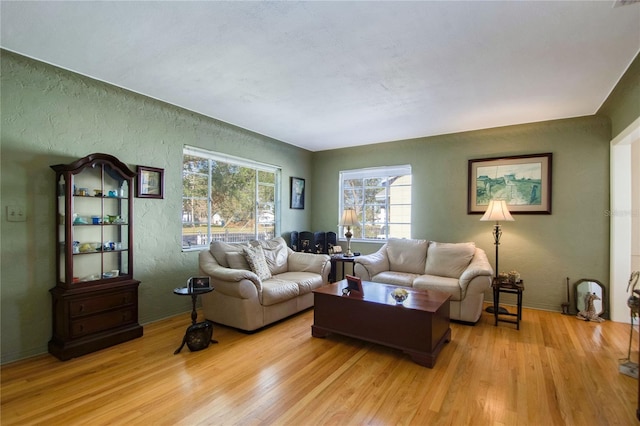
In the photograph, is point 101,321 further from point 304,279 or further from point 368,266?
point 368,266

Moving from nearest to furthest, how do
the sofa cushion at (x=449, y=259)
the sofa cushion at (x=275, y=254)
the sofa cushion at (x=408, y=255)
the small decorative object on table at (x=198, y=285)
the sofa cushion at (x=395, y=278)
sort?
the small decorative object on table at (x=198, y=285)
the sofa cushion at (x=395, y=278)
the sofa cushion at (x=449, y=259)
the sofa cushion at (x=275, y=254)
the sofa cushion at (x=408, y=255)

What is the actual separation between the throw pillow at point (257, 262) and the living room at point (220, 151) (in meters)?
0.84

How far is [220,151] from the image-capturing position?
13.8 ft

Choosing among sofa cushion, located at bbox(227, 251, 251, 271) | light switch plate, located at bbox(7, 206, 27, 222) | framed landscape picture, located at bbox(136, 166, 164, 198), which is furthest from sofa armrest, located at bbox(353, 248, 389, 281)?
light switch plate, located at bbox(7, 206, 27, 222)

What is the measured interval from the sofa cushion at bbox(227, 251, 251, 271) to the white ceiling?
68.7 inches

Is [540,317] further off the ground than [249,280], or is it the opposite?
[249,280]

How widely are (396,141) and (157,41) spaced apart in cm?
379

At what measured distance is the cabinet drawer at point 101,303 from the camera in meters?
2.64

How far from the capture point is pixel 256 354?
271 centimetres

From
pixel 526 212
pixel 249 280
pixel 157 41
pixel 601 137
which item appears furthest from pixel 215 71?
pixel 601 137

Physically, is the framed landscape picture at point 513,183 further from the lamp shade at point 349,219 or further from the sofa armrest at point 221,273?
the sofa armrest at point 221,273

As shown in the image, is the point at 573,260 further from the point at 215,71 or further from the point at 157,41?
the point at 157,41

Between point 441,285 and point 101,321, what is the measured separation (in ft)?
11.5

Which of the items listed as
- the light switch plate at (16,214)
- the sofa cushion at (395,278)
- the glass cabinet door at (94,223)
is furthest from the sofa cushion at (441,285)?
the light switch plate at (16,214)
